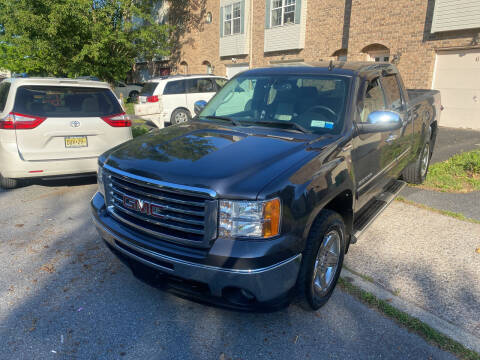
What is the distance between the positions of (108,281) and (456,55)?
1415 cm

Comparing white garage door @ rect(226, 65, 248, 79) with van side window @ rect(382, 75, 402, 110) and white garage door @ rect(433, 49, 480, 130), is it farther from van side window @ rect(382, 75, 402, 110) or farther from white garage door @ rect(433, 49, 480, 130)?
van side window @ rect(382, 75, 402, 110)

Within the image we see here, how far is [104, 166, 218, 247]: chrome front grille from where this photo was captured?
236 centimetres

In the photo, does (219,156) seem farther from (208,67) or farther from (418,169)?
(208,67)

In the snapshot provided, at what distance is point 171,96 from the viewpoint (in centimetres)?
1291

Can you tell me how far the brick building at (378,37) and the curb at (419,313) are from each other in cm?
1218

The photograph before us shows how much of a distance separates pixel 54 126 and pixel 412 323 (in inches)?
206

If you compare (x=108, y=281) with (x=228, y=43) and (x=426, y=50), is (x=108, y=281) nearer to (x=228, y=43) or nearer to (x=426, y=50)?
(x=426, y=50)

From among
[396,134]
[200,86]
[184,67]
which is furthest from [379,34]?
[184,67]

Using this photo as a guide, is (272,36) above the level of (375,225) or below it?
above

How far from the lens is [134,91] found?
79.5ft

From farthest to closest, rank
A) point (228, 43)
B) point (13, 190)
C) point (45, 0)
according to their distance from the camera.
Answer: point (228, 43) < point (45, 0) < point (13, 190)

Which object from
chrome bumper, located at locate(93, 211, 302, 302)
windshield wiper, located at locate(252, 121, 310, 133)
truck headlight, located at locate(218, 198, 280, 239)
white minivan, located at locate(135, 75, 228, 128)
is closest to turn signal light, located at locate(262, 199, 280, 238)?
truck headlight, located at locate(218, 198, 280, 239)

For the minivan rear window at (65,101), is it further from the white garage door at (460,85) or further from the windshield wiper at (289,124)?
the white garage door at (460,85)

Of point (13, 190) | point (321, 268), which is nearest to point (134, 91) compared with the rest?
point (13, 190)
